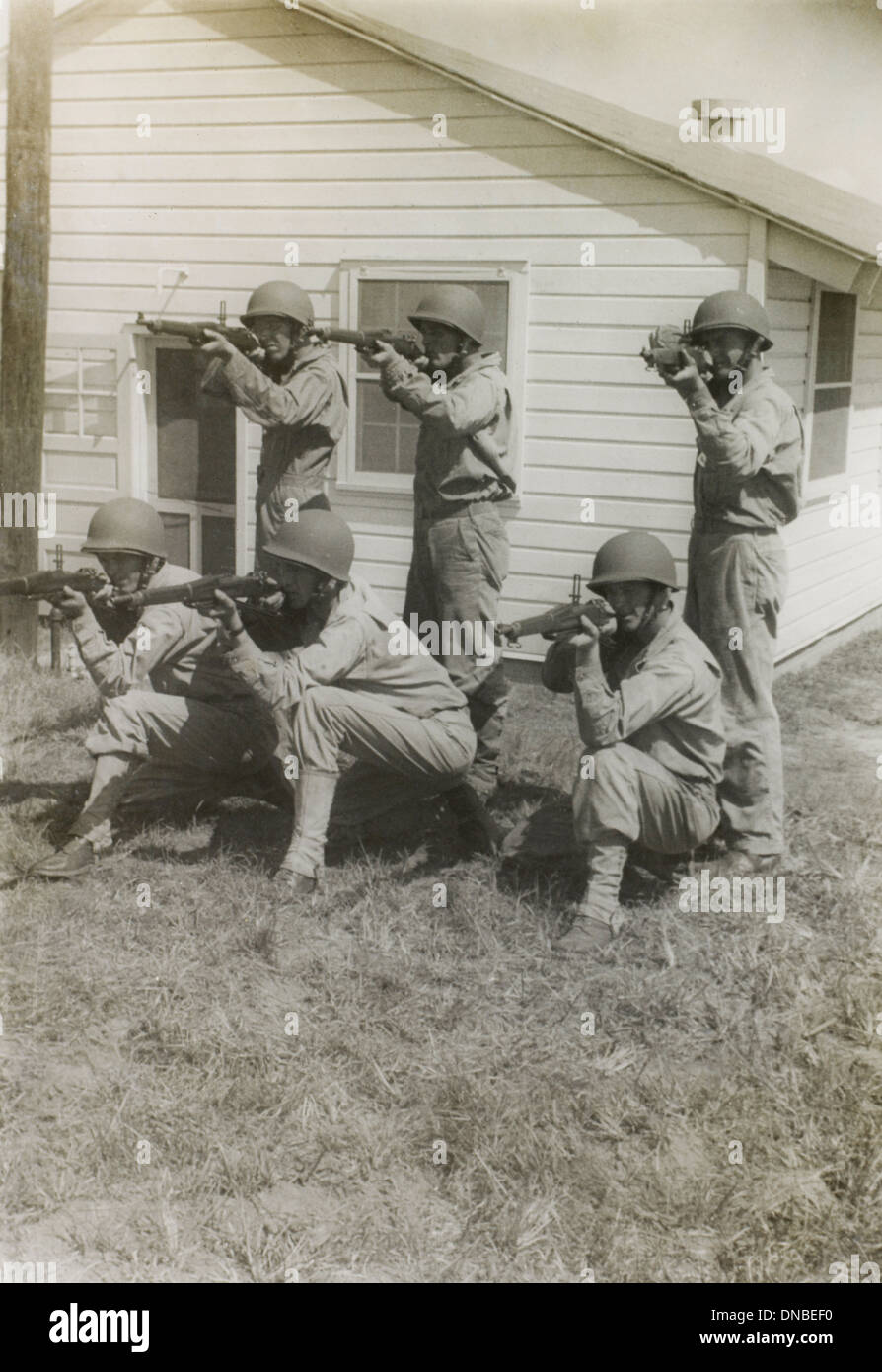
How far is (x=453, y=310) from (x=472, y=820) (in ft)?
7.50

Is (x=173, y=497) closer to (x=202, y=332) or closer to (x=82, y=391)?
(x=82, y=391)

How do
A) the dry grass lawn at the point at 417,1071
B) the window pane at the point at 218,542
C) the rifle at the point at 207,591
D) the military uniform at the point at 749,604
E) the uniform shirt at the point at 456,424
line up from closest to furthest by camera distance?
the dry grass lawn at the point at 417,1071 → the rifle at the point at 207,591 → the military uniform at the point at 749,604 → the uniform shirt at the point at 456,424 → the window pane at the point at 218,542

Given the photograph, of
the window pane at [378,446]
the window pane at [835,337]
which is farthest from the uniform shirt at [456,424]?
the window pane at [835,337]

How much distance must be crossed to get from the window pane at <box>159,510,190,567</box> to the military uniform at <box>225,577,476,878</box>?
4.72 meters

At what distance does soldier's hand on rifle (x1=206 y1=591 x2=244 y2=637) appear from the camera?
5.41m

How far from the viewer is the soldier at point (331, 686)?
18.2 feet

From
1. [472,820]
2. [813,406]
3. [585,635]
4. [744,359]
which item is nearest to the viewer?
[585,635]

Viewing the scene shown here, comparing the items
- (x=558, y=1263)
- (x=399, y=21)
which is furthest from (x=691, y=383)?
(x=399, y=21)

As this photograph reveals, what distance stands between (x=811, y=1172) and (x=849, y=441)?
792 centimetres

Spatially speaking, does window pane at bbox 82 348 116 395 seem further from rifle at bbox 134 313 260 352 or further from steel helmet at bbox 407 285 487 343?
steel helmet at bbox 407 285 487 343

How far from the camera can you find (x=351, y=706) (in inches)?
222

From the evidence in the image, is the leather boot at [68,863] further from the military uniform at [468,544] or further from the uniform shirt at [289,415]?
the uniform shirt at [289,415]

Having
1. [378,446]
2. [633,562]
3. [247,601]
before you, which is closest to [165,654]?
[247,601]

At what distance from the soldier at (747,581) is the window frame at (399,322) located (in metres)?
2.83
